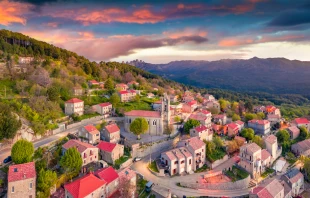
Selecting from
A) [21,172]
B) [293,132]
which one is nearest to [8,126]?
[21,172]

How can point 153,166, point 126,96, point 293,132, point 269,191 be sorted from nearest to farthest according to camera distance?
point 269,191
point 153,166
point 293,132
point 126,96

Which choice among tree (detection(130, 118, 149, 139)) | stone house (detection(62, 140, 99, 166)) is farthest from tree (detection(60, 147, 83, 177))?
tree (detection(130, 118, 149, 139))

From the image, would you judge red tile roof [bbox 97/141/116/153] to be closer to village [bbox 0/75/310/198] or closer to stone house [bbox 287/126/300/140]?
village [bbox 0/75/310/198]

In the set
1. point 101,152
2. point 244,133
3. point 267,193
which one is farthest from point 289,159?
point 101,152

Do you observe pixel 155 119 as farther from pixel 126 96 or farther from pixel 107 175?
pixel 126 96

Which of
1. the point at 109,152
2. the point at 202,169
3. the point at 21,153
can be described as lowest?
the point at 202,169
